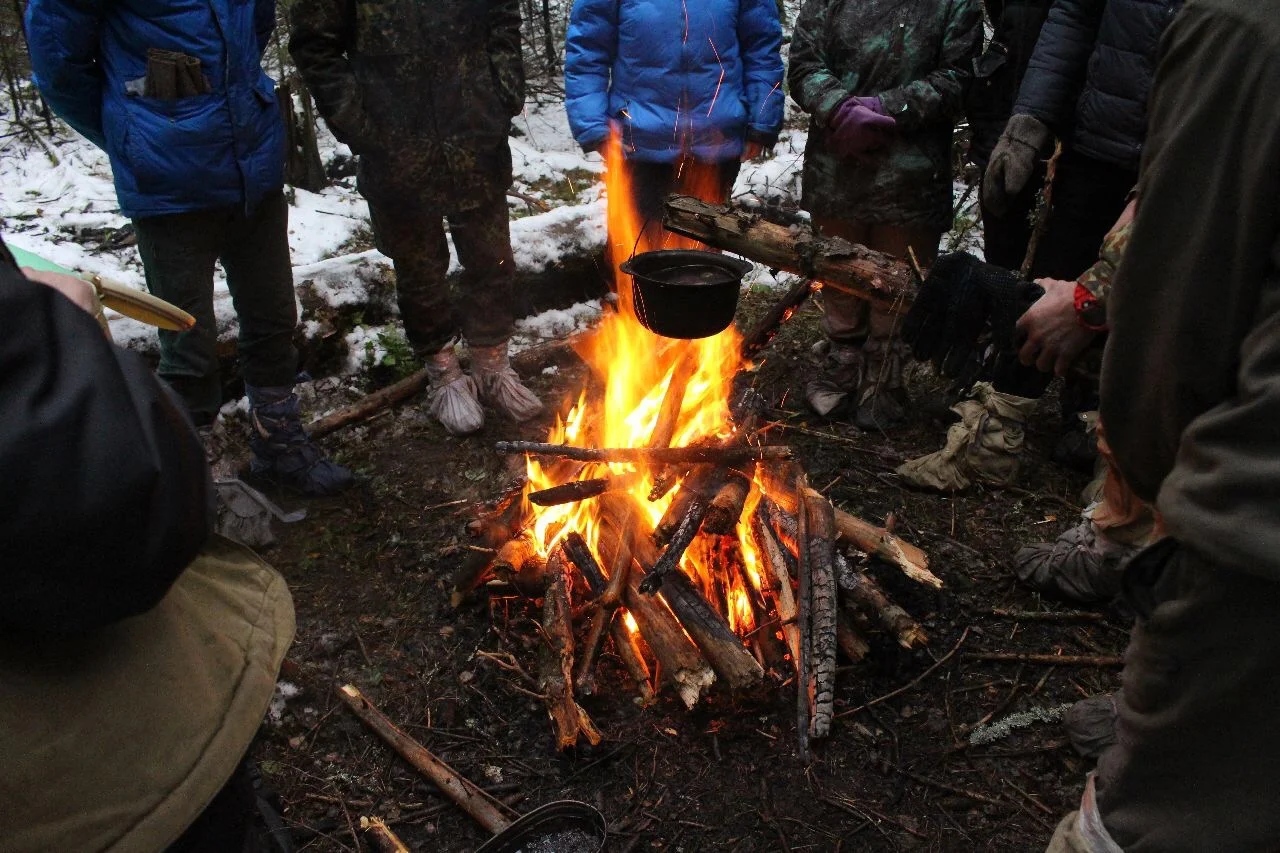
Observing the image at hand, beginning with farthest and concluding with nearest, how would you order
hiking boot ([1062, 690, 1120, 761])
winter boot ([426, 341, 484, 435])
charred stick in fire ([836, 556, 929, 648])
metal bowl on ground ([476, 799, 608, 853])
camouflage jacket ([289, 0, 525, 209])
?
winter boot ([426, 341, 484, 435]) < camouflage jacket ([289, 0, 525, 209]) < charred stick in fire ([836, 556, 929, 648]) < hiking boot ([1062, 690, 1120, 761]) < metal bowl on ground ([476, 799, 608, 853])

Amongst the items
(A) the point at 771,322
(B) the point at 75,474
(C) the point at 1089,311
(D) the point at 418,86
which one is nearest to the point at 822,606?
(C) the point at 1089,311

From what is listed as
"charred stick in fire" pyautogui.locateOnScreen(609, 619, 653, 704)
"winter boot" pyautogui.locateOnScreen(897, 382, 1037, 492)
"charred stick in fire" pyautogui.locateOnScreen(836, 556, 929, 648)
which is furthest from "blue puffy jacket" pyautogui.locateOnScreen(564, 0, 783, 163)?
"charred stick in fire" pyautogui.locateOnScreen(609, 619, 653, 704)

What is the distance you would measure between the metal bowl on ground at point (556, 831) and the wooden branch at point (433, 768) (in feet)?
0.56

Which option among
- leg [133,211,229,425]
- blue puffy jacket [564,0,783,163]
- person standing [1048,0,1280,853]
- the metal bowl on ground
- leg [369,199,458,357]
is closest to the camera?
person standing [1048,0,1280,853]

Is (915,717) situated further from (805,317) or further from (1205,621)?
(805,317)

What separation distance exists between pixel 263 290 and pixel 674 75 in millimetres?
2817

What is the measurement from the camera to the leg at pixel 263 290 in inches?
169

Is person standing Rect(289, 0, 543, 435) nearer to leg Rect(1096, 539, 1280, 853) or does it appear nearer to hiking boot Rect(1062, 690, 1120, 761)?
hiking boot Rect(1062, 690, 1120, 761)

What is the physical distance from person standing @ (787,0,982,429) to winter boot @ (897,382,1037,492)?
2.15 feet

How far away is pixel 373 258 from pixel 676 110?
2.49 metres

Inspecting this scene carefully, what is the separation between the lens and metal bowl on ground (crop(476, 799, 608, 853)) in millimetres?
2529

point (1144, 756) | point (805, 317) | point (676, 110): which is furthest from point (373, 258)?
point (1144, 756)

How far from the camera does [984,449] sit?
4598 millimetres

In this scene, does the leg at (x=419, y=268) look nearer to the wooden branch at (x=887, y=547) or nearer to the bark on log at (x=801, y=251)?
the bark on log at (x=801, y=251)
